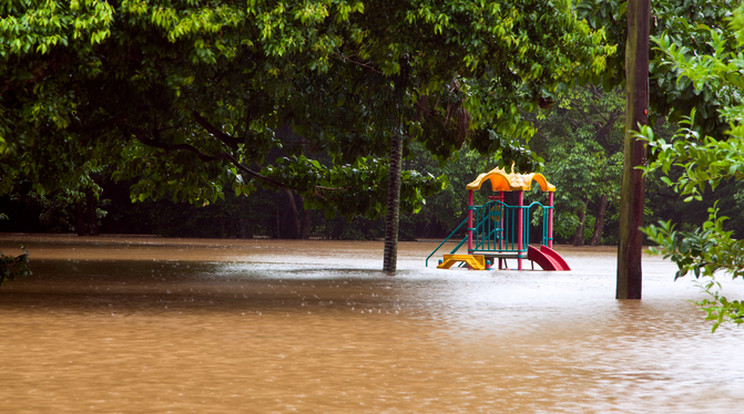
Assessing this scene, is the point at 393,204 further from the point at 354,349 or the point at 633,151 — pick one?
the point at 354,349

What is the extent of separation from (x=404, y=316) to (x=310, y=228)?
40317 mm

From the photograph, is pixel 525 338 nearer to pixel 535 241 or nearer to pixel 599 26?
pixel 599 26

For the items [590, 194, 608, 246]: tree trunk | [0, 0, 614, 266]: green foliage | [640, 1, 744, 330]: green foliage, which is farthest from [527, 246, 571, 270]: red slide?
[590, 194, 608, 246]: tree trunk

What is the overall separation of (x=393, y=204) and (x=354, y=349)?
1389 centimetres

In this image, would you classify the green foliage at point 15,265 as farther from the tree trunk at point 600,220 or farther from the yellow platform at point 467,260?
the tree trunk at point 600,220

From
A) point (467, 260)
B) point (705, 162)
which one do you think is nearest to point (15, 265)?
point (467, 260)

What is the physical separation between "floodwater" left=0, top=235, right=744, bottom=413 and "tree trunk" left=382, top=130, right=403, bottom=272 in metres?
4.20

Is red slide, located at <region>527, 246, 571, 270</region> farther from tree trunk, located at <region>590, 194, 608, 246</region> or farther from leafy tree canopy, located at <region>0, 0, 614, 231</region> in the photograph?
tree trunk, located at <region>590, 194, 608, 246</region>

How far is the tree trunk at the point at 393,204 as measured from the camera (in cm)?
2272

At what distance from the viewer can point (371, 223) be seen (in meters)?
51.9

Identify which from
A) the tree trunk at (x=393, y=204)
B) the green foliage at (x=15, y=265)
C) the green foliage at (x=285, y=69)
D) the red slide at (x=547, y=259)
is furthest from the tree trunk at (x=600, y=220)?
the green foliage at (x=15, y=265)

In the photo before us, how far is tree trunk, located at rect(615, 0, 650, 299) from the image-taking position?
15633 millimetres

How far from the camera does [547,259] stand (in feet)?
84.6

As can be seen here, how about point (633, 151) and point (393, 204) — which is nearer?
point (633, 151)
